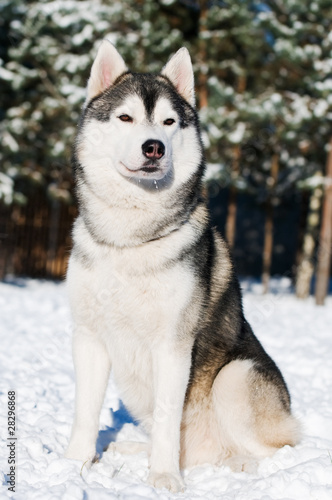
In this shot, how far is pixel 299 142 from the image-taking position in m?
11.1

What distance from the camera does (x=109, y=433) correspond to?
11.1 ft

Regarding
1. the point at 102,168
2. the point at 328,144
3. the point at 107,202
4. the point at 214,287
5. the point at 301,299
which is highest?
the point at 328,144

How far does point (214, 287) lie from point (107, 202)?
77 cm

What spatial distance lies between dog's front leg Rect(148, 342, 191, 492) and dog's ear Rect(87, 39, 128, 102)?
1.57 meters

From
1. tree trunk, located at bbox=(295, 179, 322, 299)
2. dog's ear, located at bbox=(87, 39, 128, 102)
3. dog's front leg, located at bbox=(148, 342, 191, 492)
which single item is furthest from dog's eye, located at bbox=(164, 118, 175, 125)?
tree trunk, located at bbox=(295, 179, 322, 299)

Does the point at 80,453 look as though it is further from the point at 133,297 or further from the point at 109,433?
the point at 133,297

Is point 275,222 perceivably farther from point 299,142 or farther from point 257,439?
point 257,439

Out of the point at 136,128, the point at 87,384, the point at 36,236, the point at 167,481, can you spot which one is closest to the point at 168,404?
the point at 167,481

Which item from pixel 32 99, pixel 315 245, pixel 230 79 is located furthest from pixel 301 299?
pixel 32 99

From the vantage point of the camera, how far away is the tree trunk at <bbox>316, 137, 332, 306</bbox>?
1036cm

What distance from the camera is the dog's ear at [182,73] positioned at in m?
3.11

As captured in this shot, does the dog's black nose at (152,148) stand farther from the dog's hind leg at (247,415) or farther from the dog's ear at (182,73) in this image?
the dog's hind leg at (247,415)

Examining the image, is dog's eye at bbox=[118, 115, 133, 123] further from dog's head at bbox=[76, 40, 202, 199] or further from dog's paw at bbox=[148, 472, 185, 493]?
dog's paw at bbox=[148, 472, 185, 493]

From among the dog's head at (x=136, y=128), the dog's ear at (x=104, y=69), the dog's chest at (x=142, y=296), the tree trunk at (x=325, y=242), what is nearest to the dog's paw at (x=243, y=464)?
the dog's chest at (x=142, y=296)
